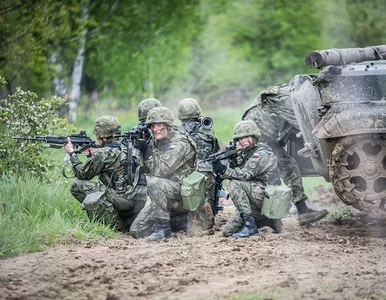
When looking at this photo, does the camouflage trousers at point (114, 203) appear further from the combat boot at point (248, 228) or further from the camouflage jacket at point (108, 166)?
the combat boot at point (248, 228)

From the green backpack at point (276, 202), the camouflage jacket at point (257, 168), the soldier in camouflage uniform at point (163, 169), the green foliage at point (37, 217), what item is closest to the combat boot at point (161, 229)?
the soldier in camouflage uniform at point (163, 169)

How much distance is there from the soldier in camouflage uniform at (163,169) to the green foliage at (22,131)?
211cm

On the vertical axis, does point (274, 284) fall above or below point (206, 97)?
below

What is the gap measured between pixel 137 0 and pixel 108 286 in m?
16.0

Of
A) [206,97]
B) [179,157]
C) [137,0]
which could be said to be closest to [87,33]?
[137,0]

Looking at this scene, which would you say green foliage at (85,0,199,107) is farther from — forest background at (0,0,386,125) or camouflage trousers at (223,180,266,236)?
camouflage trousers at (223,180,266,236)

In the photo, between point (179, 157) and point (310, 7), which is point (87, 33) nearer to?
point (310, 7)

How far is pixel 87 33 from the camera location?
2131 cm

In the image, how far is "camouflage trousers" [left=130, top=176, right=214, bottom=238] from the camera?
9992mm

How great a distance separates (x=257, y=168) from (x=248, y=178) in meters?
0.15

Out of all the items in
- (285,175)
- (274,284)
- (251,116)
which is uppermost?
(251,116)

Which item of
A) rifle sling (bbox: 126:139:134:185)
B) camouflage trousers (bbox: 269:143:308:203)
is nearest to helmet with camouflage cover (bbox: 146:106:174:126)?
rifle sling (bbox: 126:139:134:185)

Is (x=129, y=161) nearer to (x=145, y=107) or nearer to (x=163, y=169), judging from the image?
(x=163, y=169)

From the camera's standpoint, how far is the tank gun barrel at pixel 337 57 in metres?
10.0
